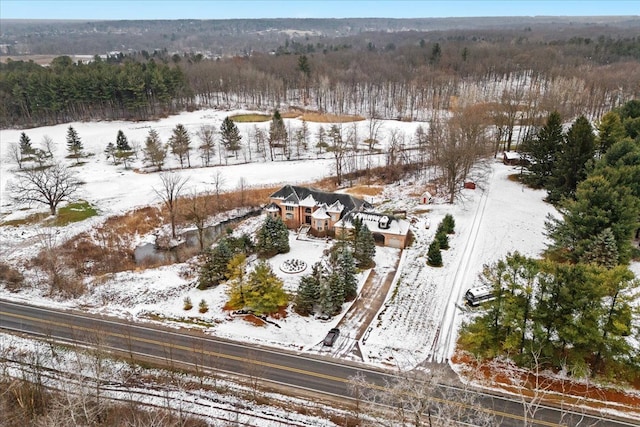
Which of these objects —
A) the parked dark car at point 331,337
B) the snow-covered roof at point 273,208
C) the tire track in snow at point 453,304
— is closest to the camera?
the tire track in snow at point 453,304

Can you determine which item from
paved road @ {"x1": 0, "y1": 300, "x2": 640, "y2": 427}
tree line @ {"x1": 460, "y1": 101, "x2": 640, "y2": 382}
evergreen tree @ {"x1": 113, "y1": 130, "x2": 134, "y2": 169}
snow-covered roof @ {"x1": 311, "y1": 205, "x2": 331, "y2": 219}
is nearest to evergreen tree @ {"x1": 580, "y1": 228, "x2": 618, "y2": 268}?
tree line @ {"x1": 460, "y1": 101, "x2": 640, "y2": 382}

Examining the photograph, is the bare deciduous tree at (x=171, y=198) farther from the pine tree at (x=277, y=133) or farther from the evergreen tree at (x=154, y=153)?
the pine tree at (x=277, y=133)

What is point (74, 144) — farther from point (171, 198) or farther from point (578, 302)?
point (578, 302)

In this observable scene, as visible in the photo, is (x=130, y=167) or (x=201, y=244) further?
(x=130, y=167)

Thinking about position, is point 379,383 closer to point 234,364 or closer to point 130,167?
point 234,364

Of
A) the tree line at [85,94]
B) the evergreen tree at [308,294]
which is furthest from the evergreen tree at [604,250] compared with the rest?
A: the tree line at [85,94]

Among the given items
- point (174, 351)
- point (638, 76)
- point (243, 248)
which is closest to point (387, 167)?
point (243, 248)
